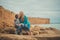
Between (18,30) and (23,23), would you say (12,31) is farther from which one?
(23,23)

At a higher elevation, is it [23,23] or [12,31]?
[23,23]

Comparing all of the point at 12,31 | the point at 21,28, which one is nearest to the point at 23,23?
the point at 21,28

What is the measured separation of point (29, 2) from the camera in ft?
12.2

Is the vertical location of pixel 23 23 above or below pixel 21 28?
above

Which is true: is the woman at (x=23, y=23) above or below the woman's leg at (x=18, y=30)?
above

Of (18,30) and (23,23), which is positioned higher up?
(23,23)

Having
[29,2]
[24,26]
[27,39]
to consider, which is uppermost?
[29,2]

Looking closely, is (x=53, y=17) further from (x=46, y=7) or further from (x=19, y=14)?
(x=19, y=14)

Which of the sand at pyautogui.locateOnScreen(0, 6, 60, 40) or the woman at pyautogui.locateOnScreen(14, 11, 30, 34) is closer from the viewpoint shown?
the sand at pyautogui.locateOnScreen(0, 6, 60, 40)

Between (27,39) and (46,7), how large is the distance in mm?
920

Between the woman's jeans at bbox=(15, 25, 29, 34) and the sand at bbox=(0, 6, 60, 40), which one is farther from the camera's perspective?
the woman's jeans at bbox=(15, 25, 29, 34)

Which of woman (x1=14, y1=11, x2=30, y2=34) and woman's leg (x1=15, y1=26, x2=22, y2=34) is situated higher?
woman (x1=14, y1=11, x2=30, y2=34)

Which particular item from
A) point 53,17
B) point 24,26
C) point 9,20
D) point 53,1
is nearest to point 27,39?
point 24,26

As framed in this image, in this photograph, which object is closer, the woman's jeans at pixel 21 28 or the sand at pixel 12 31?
the sand at pixel 12 31
